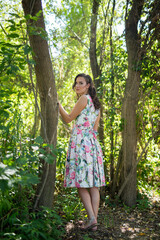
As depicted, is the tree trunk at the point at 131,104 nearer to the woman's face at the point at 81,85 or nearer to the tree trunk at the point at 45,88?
Result: the woman's face at the point at 81,85

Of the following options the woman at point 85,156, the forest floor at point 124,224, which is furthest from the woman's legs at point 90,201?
the forest floor at point 124,224

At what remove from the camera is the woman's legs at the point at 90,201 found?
2731 mm

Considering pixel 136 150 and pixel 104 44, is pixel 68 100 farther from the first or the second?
pixel 136 150

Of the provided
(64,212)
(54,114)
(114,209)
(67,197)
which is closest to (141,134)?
(114,209)

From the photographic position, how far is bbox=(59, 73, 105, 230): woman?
2783 mm

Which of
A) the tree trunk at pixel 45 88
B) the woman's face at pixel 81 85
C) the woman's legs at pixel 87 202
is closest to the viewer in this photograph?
the tree trunk at pixel 45 88

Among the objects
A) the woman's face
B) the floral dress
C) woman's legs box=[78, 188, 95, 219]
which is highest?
the woman's face

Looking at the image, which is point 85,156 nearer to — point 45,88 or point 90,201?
point 90,201

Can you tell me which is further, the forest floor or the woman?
the woman

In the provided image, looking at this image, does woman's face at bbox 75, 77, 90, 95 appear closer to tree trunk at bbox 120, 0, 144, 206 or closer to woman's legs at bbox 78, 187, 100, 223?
tree trunk at bbox 120, 0, 144, 206

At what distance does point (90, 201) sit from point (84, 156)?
1.63ft

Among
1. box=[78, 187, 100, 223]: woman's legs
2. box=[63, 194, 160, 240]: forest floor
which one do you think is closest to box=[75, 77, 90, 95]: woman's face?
box=[78, 187, 100, 223]: woman's legs

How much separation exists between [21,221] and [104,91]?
270cm

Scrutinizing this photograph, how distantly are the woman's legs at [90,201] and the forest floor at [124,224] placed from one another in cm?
Result: 17
